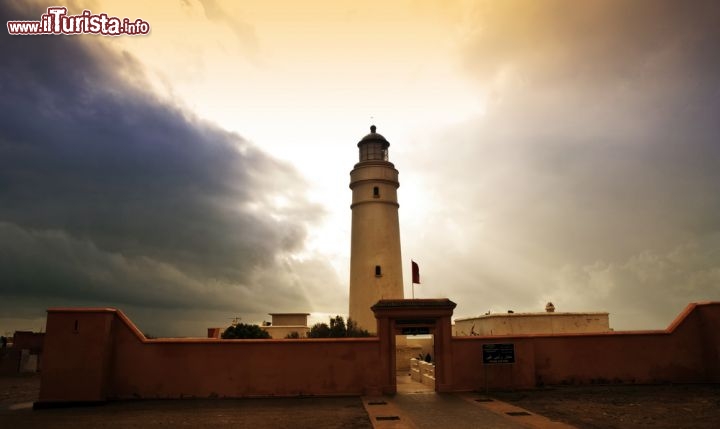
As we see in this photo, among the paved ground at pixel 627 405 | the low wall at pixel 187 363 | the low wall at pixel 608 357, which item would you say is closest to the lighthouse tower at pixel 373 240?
the low wall at pixel 608 357

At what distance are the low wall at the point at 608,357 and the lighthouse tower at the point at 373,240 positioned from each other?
11.6 metres

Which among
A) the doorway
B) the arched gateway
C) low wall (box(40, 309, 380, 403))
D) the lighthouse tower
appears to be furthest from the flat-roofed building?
low wall (box(40, 309, 380, 403))

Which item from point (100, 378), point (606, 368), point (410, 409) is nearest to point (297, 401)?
point (410, 409)

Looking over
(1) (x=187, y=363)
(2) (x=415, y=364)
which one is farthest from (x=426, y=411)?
(2) (x=415, y=364)

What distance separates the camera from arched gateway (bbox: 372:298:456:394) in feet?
63.6

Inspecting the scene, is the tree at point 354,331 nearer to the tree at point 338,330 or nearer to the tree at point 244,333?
the tree at point 338,330

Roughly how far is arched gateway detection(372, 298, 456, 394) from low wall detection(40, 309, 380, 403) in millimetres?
494

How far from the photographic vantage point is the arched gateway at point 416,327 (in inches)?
763

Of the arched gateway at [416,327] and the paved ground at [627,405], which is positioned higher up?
the arched gateway at [416,327]

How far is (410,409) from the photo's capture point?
15.7 meters

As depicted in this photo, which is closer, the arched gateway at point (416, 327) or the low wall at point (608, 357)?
the arched gateway at point (416, 327)

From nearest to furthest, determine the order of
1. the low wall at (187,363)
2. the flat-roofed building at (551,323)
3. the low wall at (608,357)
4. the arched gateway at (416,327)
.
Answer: the low wall at (187,363), the arched gateway at (416,327), the low wall at (608,357), the flat-roofed building at (551,323)

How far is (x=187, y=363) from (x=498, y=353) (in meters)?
12.3

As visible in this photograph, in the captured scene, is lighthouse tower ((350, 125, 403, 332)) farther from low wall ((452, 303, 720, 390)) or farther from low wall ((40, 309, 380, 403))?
low wall ((40, 309, 380, 403))
